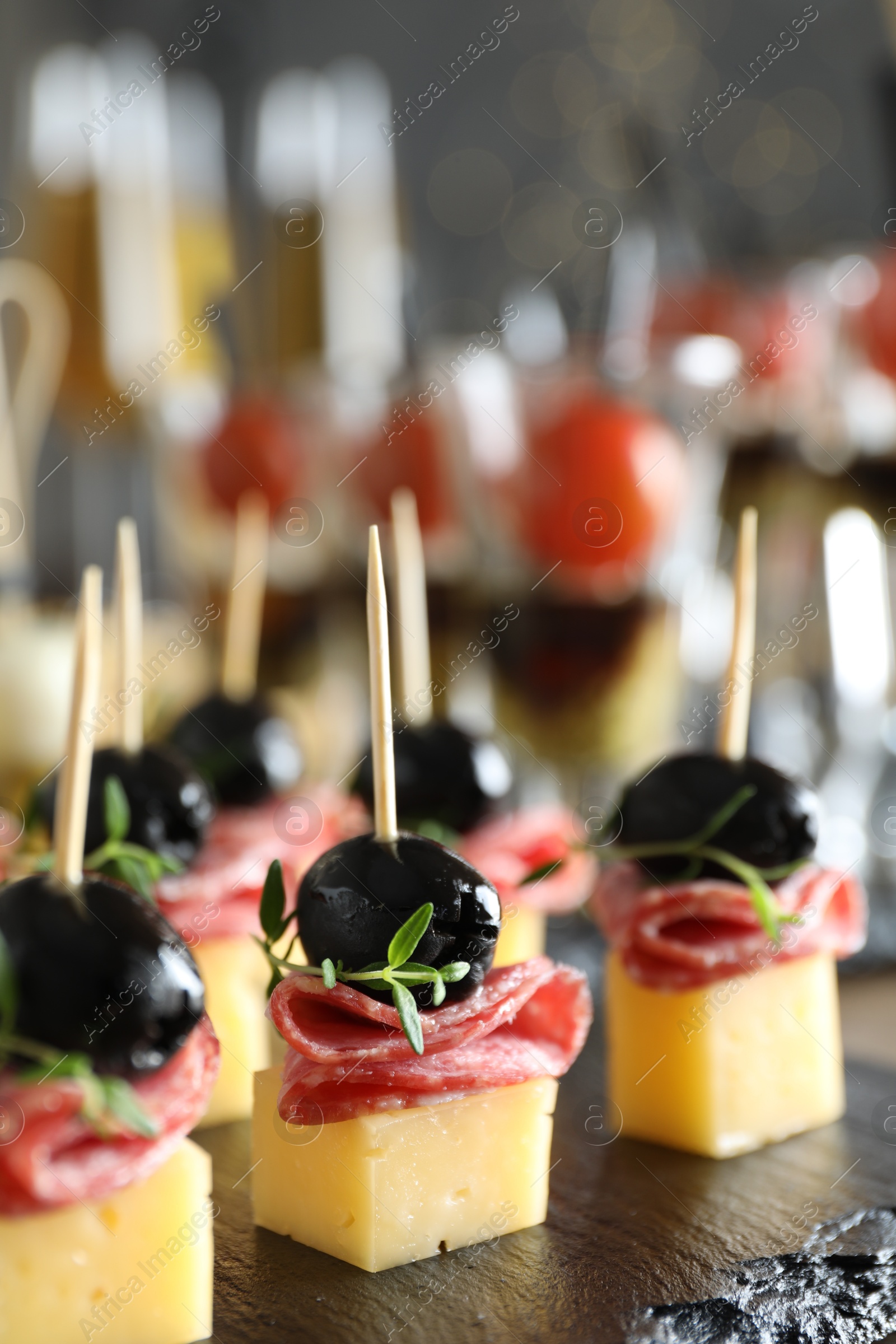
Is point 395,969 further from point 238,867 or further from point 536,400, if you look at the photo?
point 536,400

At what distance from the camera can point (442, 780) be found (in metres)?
1.69

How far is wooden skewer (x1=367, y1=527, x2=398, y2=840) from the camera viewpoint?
117cm

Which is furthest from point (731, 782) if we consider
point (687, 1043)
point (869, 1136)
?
point (869, 1136)

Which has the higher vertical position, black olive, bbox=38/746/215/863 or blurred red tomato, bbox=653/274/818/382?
blurred red tomato, bbox=653/274/818/382

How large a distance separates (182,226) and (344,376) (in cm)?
94

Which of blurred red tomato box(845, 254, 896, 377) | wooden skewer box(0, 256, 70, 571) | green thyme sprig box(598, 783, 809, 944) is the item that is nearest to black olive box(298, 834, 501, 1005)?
green thyme sprig box(598, 783, 809, 944)

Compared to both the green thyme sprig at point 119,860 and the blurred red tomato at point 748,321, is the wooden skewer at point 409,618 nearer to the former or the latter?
the green thyme sprig at point 119,860

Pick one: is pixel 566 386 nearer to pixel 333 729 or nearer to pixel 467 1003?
pixel 333 729

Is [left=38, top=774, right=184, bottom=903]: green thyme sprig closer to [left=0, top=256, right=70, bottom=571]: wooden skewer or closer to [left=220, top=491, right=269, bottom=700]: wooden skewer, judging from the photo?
[left=220, top=491, right=269, bottom=700]: wooden skewer

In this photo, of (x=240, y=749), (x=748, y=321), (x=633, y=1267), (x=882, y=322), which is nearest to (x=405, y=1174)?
(x=633, y=1267)

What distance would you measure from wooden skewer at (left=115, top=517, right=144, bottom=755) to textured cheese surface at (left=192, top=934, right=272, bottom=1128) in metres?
0.25

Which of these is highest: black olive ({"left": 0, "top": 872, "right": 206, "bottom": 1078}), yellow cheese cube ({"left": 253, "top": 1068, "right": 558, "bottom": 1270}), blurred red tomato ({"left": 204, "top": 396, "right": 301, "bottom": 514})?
blurred red tomato ({"left": 204, "top": 396, "right": 301, "bottom": 514})

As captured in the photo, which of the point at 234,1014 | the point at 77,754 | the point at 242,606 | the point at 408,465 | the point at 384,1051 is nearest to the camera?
the point at 77,754

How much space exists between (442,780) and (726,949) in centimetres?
41
